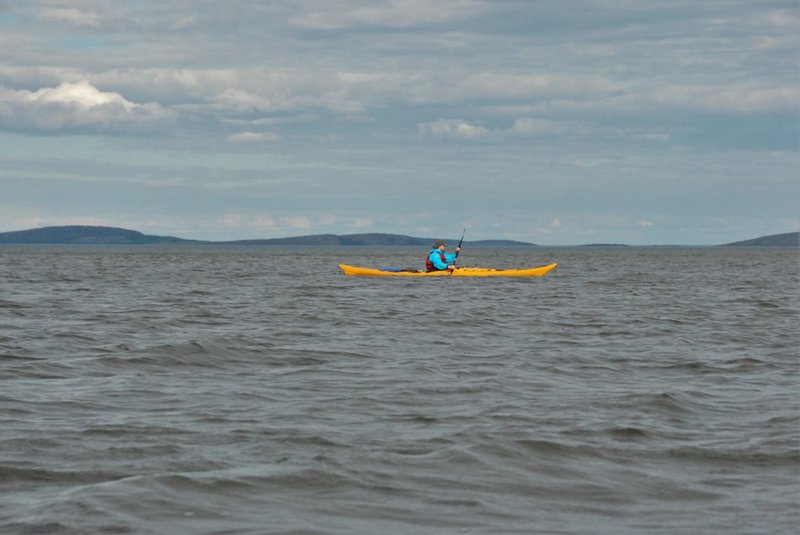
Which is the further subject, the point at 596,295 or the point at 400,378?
the point at 596,295

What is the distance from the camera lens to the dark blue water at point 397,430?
23.9 feet

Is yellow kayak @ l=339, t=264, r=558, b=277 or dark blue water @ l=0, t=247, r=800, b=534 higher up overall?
yellow kayak @ l=339, t=264, r=558, b=277

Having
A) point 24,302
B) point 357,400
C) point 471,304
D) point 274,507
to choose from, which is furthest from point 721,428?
point 24,302

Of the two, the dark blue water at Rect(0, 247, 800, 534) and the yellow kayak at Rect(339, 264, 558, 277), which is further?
the yellow kayak at Rect(339, 264, 558, 277)

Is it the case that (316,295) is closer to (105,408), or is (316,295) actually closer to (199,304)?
(199,304)

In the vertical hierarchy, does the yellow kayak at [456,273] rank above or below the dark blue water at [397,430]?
above

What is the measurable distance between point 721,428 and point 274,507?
4900 mm

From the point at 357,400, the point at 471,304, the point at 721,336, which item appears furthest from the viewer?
the point at 471,304

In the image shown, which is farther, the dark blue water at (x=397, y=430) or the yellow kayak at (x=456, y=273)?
the yellow kayak at (x=456, y=273)

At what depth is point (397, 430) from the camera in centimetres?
1010

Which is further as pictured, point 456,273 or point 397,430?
point 456,273

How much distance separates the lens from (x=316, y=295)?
117ft

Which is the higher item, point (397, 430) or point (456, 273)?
point (456, 273)

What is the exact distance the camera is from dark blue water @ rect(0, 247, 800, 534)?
23.9 feet
